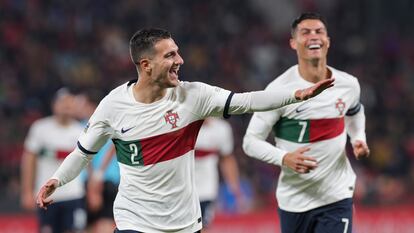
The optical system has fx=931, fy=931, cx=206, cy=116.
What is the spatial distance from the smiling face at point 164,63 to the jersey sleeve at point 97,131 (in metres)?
0.41

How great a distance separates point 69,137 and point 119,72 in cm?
713

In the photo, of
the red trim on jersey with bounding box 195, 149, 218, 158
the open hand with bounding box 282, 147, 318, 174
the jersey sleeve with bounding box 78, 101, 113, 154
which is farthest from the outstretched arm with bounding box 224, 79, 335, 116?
the red trim on jersey with bounding box 195, 149, 218, 158

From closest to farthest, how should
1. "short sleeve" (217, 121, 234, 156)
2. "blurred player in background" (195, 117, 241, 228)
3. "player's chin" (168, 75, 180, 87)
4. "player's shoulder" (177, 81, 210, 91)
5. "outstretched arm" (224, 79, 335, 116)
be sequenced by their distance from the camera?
"outstretched arm" (224, 79, 335, 116)
"player's chin" (168, 75, 180, 87)
"player's shoulder" (177, 81, 210, 91)
"blurred player in background" (195, 117, 241, 228)
"short sleeve" (217, 121, 234, 156)

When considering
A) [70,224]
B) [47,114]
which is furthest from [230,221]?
[47,114]

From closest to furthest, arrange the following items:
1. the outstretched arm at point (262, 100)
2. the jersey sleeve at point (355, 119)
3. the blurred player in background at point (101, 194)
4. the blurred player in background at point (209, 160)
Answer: the outstretched arm at point (262, 100)
the jersey sleeve at point (355, 119)
the blurred player in background at point (209, 160)
the blurred player in background at point (101, 194)

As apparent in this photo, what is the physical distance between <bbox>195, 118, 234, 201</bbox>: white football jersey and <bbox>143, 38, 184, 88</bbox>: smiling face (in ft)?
11.7

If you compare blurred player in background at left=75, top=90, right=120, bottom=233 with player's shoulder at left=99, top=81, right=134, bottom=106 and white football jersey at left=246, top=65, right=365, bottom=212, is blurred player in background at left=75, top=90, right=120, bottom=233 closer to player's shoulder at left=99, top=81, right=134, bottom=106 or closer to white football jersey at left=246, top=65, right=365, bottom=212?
white football jersey at left=246, top=65, right=365, bottom=212

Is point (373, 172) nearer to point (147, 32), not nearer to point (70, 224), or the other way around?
point (70, 224)

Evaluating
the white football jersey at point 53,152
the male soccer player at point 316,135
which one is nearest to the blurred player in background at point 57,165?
the white football jersey at point 53,152

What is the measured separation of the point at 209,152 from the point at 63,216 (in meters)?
1.92

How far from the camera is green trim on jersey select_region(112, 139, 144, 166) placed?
641 cm

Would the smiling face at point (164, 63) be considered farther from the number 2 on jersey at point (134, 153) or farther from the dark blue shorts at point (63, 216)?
the dark blue shorts at point (63, 216)

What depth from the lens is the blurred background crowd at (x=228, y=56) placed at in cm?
1573

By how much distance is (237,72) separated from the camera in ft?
62.4
